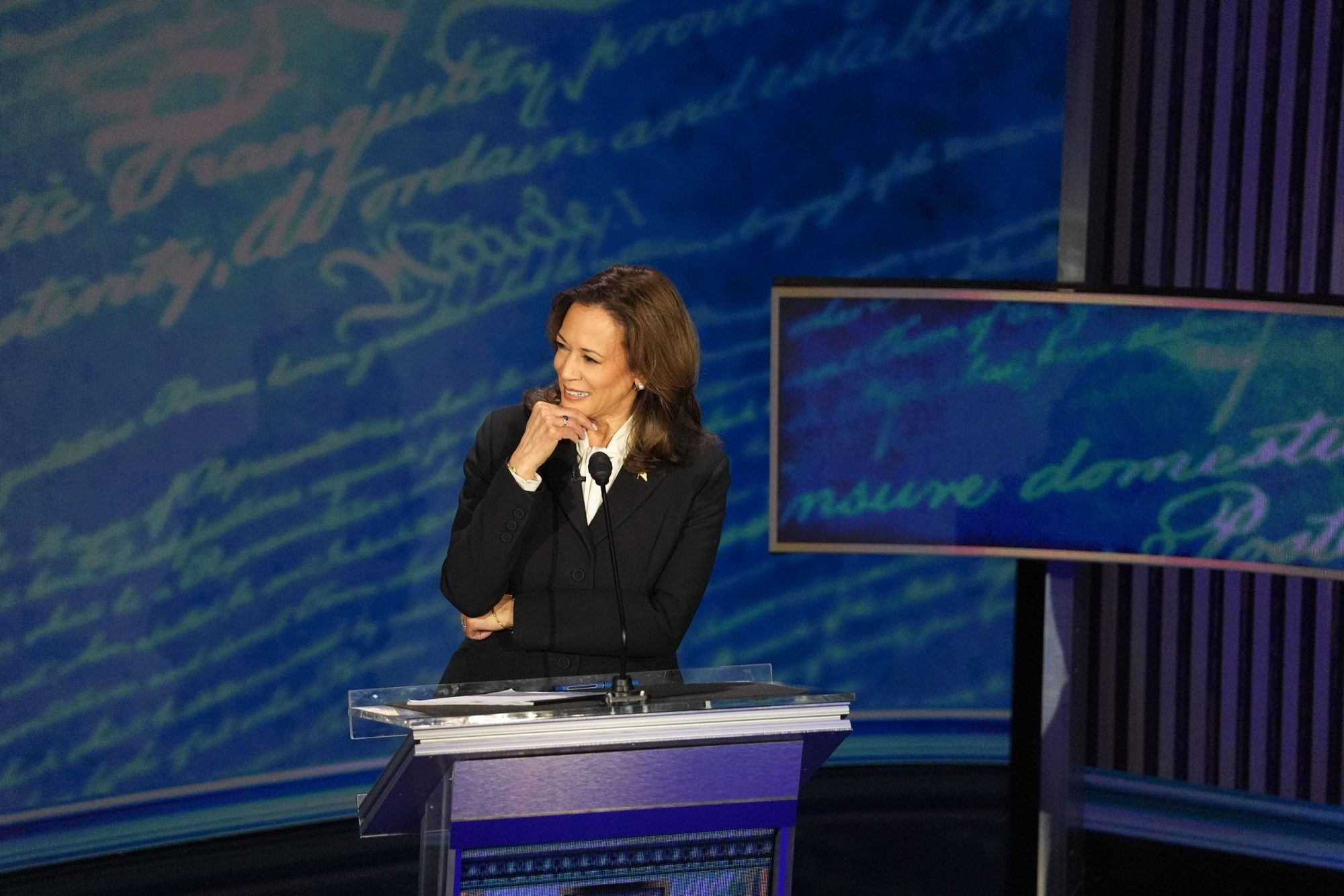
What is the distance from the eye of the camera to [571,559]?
8.07 ft

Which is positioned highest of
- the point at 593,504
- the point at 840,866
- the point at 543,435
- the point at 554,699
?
the point at 543,435

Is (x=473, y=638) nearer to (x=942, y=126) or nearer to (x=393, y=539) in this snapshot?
(x=393, y=539)

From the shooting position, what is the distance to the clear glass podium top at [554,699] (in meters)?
1.75

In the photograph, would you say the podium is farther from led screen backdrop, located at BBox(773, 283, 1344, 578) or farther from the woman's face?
led screen backdrop, located at BBox(773, 283, 1344, 578)

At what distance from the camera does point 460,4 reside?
172 inches

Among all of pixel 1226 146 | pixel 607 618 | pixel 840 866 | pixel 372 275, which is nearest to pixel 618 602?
pixel 607 618

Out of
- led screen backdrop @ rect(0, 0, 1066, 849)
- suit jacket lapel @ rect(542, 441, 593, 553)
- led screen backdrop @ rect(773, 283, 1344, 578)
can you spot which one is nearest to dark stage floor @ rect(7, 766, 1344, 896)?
led screen backdrop @ rect(0, 0, 1066, 849)

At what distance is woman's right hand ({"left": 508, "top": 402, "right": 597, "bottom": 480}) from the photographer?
7.61ft

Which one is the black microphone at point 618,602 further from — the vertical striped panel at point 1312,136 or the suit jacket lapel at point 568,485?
the vertical striped panel at point 1312,136

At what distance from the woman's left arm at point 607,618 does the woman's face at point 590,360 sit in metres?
0.31

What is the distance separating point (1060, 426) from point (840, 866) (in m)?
1.54

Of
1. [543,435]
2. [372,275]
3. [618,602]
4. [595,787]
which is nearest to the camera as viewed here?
[595,787]

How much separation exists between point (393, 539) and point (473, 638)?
1965 millimetres

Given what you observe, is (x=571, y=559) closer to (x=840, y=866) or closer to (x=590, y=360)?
(x=590, y=360)
